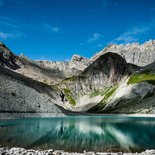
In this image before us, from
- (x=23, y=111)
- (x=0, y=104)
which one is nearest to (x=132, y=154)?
(x=0, y=104)

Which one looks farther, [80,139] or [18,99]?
[18,99]

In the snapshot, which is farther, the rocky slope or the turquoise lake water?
the rocky slope

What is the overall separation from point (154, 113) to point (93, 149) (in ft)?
515

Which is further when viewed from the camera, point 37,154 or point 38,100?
point 38,100

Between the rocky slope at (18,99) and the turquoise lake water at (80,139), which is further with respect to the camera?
the rocky slope at (18,99)

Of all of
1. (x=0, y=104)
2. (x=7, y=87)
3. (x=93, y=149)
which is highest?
(x=7, y=87)

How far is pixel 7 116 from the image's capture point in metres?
123

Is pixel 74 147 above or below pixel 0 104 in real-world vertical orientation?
below

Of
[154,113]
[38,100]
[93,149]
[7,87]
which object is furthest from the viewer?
[154,113]

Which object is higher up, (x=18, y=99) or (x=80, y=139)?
(x=18, y=99)

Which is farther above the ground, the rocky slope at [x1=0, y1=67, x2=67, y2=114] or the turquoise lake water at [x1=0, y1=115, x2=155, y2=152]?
the rocky slope at [x1=0, y1=67, x2=67, y2=114]

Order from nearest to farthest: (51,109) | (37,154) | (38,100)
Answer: (37,154), (38,100), (51,109)

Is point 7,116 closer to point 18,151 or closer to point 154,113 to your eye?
point 18,151

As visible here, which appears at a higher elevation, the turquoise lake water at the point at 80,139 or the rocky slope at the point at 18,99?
the rocky slope at the point at 18,99
